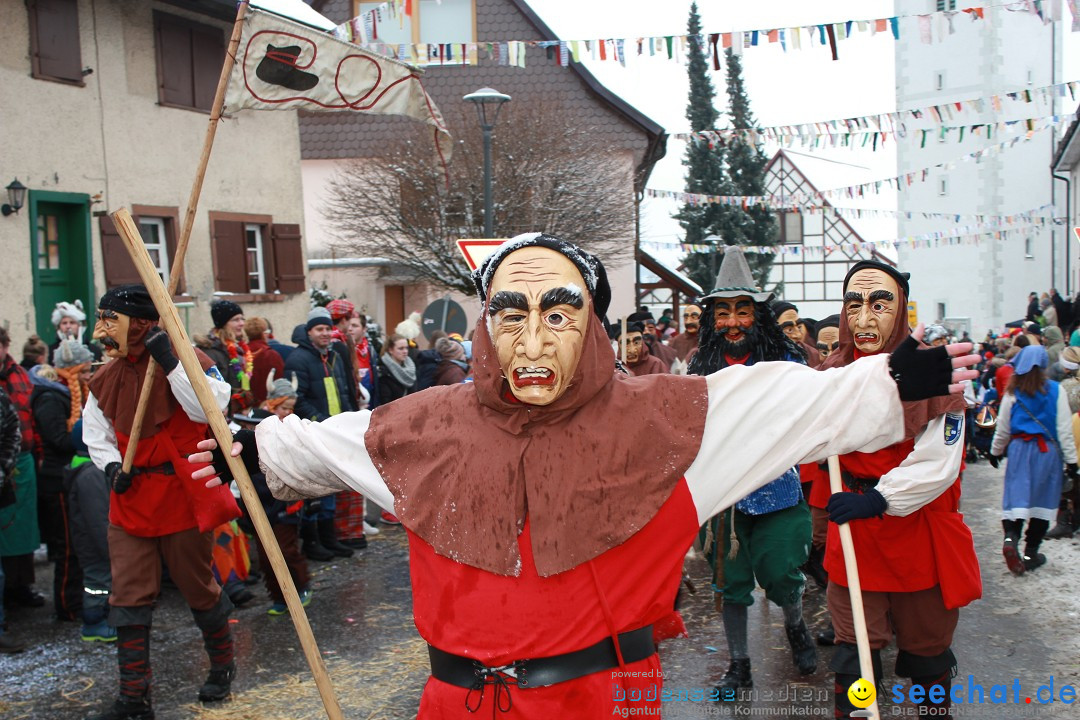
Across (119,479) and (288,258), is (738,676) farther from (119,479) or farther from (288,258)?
(288,258)

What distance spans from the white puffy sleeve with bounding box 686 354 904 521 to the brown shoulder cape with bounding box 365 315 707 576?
66 millimetres

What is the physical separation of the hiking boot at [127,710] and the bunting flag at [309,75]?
2789mm

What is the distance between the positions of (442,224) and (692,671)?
621 inches

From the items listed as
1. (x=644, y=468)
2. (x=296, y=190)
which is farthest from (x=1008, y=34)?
(x=644, y=468)

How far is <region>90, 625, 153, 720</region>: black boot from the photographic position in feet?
16.5

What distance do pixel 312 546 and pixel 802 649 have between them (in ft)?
14.0

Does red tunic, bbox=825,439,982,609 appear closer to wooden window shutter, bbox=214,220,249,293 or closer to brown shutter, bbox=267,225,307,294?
wooden window shutter, bbox=214,220,249,293

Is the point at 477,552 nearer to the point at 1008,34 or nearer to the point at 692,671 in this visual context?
the point at 692,671

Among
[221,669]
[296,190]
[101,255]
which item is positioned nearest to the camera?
[221,669]

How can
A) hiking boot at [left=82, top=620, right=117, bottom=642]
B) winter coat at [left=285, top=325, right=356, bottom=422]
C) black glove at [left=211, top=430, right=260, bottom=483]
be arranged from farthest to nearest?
winter coat at [left=285, top=325, right=356, bottom=422] → hiking boot at [left=82, top=620, right=117, bottom=642] → black glove at [left=211, top=430, right=260, bottom=483]

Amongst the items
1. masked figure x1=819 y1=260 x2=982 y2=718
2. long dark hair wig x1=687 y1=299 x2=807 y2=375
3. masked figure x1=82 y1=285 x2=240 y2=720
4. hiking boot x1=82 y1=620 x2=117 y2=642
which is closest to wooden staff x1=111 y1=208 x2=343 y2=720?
masked figure x1=82 y1=285 x2=240 y2=720

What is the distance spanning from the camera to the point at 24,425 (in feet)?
23.2

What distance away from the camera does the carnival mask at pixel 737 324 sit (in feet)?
18.3

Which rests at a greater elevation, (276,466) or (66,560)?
(276,466)
